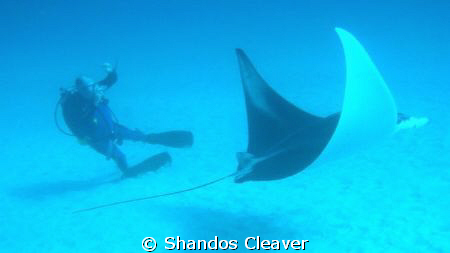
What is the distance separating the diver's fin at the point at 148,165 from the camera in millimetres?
6660

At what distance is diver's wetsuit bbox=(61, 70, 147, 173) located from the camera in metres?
6.15

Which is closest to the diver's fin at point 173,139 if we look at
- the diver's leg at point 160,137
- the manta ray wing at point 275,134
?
the diver's leg at point 160,137

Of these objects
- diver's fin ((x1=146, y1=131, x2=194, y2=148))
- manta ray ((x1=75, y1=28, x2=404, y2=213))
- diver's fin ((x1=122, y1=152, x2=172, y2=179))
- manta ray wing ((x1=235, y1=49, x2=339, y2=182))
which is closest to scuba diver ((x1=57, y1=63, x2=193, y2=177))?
diver's fin ((x1=122, y1=152, x2=172, y2=179))

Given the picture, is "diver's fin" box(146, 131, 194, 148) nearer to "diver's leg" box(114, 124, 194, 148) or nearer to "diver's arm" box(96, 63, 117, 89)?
"diver's leg" box(114, 124, 194, 148)

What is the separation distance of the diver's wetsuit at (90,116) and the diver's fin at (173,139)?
0.86 metres

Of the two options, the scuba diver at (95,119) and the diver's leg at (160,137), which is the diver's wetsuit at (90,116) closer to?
the scuba diver at (95,119)

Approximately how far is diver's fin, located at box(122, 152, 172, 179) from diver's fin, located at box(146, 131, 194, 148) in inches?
21.7

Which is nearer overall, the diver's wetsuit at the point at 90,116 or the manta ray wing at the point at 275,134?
the manta ray wing at the point at 275,134

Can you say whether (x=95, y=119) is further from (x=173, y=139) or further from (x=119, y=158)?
(x=173, y=139)

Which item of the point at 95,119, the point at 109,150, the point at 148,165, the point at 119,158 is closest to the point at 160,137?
the point at 148,165

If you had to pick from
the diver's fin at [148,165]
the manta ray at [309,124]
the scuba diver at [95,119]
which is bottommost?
the manta ray at [309,124]

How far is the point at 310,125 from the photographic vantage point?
173 inches

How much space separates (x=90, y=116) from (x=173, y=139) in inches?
67.1

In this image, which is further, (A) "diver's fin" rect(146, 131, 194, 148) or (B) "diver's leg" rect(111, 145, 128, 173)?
(A) "diver's fin" rect(146, 131, 194, 148)
